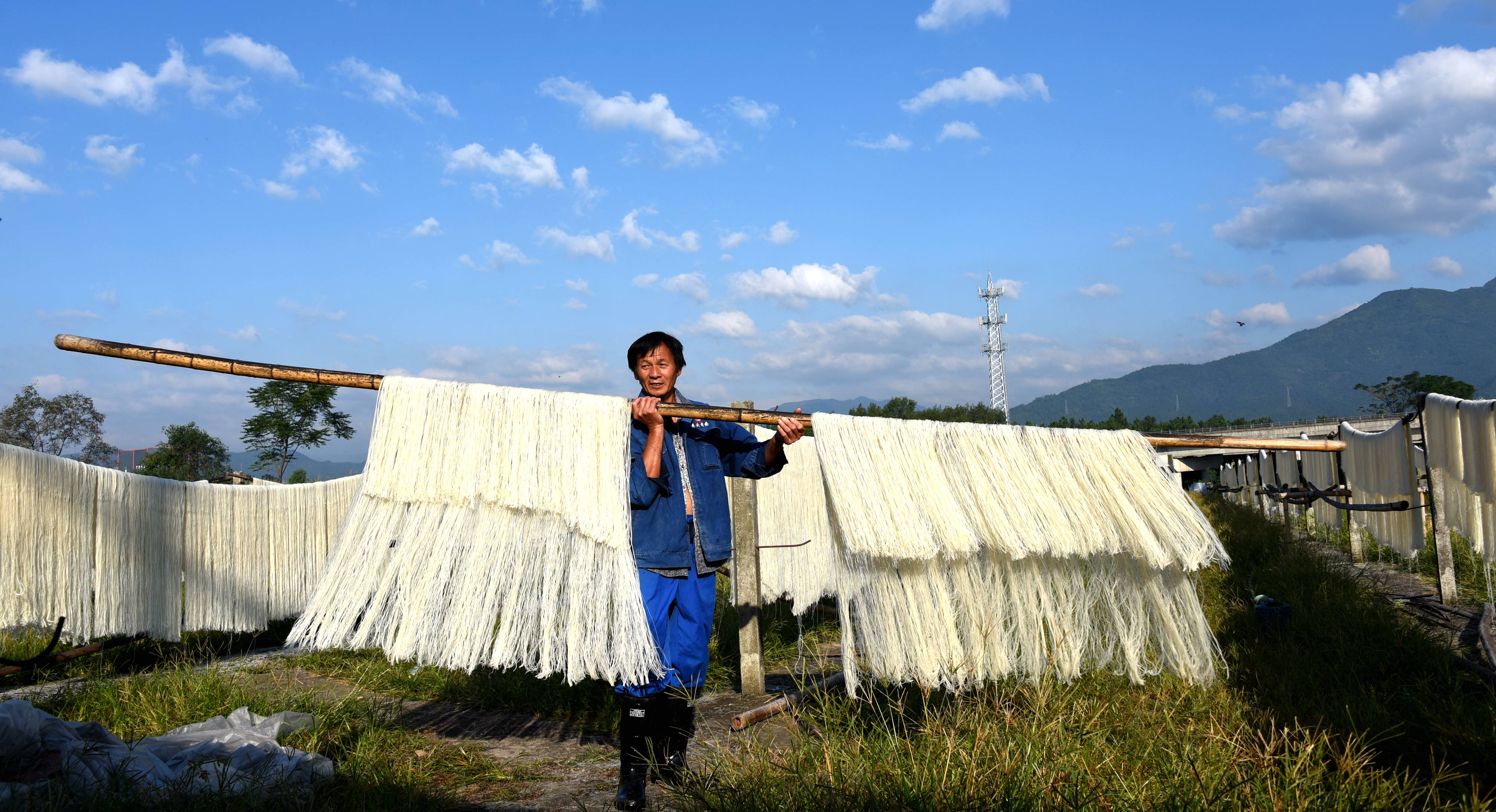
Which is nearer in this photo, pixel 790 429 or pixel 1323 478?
pixel 790 429

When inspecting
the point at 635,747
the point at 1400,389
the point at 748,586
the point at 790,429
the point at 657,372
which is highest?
the point at 1400,389

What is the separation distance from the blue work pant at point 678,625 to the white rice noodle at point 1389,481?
5317mm

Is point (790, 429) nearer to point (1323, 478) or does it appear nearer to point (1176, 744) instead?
point (1176, 744)

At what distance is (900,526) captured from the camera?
306 cm

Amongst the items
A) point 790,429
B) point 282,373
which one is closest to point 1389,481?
point 790,429

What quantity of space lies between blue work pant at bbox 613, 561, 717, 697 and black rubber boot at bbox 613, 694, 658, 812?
0.16ft

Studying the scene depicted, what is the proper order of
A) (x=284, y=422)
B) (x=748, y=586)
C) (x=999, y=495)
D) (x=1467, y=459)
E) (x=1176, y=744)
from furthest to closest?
(x=284, y=422), (x=748, y=586), (x=1467, y=459), (x=999, y=495), (x=1176, y=744)

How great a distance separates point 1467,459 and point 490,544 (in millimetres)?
5369

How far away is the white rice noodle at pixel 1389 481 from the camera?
6.11 metres

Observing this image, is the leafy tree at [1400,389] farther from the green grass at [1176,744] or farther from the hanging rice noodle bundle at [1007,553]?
the hanging rice noodle bundle at [1007,553]

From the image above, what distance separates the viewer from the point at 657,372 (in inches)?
139

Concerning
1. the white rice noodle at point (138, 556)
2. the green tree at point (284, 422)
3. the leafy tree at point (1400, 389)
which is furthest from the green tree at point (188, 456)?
the leafy tree at point (1400, 389)

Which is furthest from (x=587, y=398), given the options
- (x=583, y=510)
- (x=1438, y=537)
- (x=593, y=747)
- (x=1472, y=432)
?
(x=1438, y=537)

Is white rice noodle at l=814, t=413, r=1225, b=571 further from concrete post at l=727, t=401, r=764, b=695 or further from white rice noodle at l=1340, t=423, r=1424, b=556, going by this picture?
white rice noodle at l=1340, t=423, r=1424, b=556
